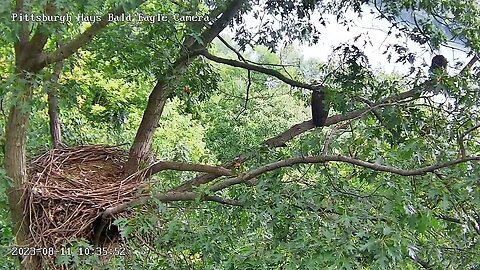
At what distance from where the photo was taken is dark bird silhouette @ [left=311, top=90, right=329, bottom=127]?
2422 millimetres

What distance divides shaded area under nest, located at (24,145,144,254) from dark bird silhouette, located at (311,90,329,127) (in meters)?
0.85

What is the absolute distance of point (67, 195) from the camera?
2320 millimetres

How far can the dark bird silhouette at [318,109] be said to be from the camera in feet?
7.95

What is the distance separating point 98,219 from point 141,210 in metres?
0.41

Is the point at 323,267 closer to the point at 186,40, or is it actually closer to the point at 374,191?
the point at 374,191

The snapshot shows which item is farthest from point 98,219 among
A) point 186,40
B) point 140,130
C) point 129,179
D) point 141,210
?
point 186,40

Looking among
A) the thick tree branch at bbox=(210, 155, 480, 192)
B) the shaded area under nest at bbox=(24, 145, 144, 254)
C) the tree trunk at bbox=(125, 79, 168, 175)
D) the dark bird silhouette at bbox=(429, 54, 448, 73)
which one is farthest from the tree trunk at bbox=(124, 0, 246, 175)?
the dark bird silhouette at bbox=(429, 54, 448, 73)

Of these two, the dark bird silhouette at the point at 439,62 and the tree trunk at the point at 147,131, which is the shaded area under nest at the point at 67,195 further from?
the dark bird silhouette at the point at 439,62

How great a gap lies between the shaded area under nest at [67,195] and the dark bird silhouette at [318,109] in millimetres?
847

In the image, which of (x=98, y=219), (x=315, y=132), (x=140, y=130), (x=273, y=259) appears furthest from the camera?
(x=140, y=130)

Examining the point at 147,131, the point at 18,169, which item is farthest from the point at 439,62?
Answer: the point at 18,169

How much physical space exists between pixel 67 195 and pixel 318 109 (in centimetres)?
115

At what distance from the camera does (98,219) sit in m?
2.33

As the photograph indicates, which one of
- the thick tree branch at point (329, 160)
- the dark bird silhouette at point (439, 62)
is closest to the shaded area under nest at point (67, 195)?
the thick tree branch at point (329, 160)
